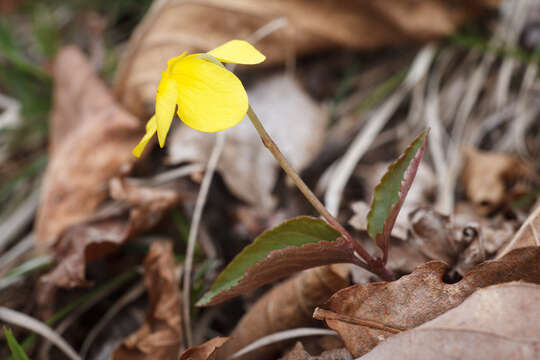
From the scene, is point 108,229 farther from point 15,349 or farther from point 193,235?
point 15,349

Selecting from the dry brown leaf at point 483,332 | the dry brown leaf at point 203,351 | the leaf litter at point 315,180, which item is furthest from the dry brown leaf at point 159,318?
the dry brown leaf at point 483,332

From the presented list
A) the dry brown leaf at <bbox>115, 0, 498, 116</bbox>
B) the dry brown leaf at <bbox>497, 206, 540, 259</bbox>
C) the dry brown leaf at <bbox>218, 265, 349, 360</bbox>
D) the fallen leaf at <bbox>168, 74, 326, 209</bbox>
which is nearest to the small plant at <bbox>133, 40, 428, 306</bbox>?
the dry brown leaf at <bbox>218, 265, 349, 360</bbox>

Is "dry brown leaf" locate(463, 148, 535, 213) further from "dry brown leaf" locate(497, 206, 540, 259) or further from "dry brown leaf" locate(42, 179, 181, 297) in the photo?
"dry brown leaf" locate(42, 179, 181, 297)

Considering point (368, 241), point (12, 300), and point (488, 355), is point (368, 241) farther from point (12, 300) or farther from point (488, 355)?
point (12, 300)

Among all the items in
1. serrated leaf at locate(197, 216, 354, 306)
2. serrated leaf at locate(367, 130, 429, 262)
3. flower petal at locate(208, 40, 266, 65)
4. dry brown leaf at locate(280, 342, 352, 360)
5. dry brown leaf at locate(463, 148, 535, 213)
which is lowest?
dry brown leaf at locate(280, 342, 352, 360)

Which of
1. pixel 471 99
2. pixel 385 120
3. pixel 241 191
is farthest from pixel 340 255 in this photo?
pixel 471 99
